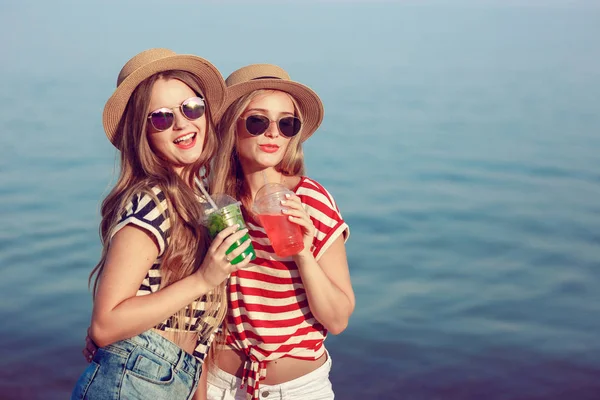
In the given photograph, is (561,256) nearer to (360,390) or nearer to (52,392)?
(360,390)

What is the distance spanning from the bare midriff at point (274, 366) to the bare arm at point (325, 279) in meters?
0.23

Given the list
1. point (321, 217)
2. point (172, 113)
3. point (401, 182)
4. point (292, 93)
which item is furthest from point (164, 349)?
point (401, 182)

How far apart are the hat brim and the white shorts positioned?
1.11 metres

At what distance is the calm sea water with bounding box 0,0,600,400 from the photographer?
23.3 ft

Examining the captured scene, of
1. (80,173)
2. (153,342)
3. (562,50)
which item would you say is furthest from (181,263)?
(562,50)

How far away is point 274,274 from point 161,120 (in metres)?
0.80

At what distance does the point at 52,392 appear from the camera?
636 cm

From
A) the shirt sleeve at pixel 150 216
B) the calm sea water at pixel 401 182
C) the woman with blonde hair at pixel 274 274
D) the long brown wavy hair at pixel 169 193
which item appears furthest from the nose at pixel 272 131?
the calm sea water at pixel 401 182

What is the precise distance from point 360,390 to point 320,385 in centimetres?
293

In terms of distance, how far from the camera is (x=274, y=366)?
11.7ft

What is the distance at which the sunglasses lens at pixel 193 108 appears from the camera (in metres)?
3.38

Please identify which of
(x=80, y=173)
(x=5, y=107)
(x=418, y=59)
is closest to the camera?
(x=80, y=173)

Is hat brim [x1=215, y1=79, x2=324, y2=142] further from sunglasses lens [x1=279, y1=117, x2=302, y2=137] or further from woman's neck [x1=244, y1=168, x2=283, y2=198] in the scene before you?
woman's neck [x1=244, y1=168, x2=283, y2=198]

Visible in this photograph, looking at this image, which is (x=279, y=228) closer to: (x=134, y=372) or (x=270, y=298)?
(x=270, y=298)
